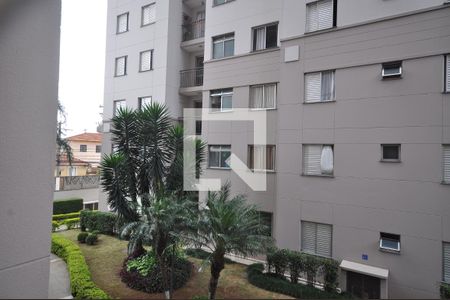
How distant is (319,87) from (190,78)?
7.94 metres

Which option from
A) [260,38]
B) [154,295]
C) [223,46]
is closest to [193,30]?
[223,46]

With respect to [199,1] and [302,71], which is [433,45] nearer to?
[302,71]

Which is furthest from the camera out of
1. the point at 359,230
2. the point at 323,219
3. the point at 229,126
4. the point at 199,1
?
the point at 199,1

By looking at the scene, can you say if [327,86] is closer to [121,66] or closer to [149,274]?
[149,274]

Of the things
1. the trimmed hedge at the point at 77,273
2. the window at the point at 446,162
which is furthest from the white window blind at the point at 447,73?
the trimmed hedge at the point at 77,273

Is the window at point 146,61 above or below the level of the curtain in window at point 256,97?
above

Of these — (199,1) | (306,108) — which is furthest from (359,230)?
(199,1)

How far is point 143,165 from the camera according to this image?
27.2 feet

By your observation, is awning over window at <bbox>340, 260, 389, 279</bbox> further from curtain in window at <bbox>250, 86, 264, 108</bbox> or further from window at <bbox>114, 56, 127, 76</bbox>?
window at <bbox>114, 56, 127, 76</bbox>

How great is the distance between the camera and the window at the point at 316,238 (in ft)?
28.3

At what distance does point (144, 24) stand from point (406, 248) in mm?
15622

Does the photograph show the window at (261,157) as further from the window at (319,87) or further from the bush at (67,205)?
the bush at (67,205)

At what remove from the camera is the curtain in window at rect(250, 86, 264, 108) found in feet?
35.4

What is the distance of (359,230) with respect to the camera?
26.5 ft
